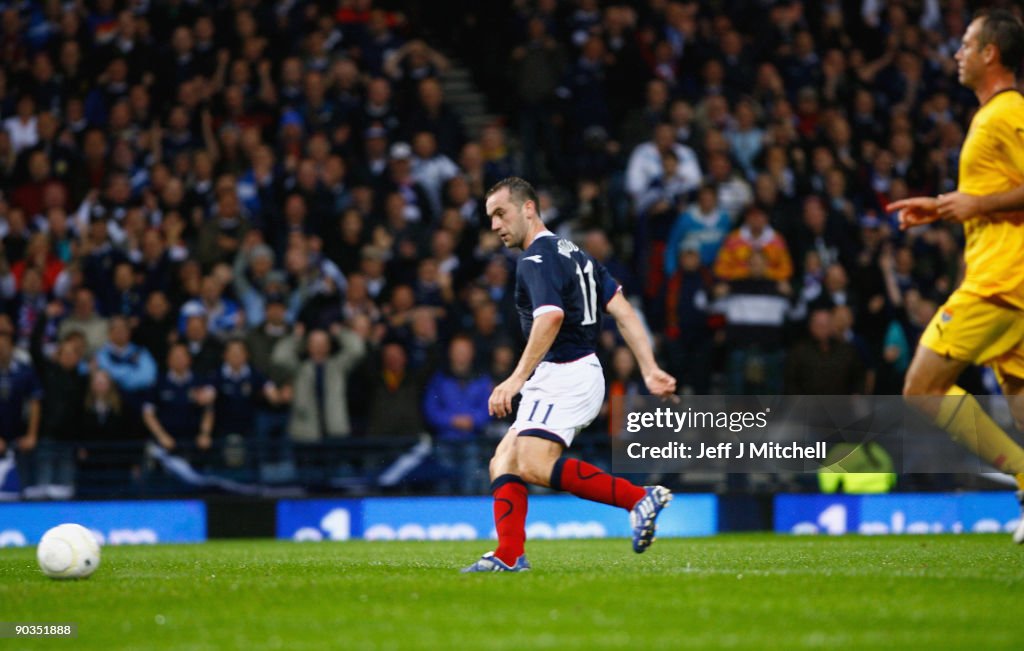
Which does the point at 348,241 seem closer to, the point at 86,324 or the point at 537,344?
the point at 86,324

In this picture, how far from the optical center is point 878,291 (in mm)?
17031

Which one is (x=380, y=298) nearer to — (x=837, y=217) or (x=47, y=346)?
(x=47, y=346)

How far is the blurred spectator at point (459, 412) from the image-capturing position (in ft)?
50.8

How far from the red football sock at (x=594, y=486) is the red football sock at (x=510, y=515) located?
0.20 meters

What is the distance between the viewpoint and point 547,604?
21.0ft

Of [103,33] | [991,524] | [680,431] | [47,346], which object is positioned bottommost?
[991,524]

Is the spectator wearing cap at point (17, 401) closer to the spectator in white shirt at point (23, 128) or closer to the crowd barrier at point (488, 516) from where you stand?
the crowd barrier at point (488, 516)

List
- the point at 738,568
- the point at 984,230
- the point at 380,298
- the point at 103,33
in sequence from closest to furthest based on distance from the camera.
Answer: the point at 984,230
the point at 738,568
the point at 380,298
the point at 103,33

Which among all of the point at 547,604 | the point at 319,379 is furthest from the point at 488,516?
the point at 547,604

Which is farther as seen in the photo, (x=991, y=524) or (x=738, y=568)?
(x=991, y=524)

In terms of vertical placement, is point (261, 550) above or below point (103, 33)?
below

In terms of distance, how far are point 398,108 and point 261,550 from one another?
24.6 ft

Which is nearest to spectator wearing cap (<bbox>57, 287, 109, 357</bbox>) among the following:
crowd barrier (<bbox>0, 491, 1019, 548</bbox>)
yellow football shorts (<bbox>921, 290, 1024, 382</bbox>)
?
crowd barrier (<bbox>0, 491, 1019, 548</bbox>)

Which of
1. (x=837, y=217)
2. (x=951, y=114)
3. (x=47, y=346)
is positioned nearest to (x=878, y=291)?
(x=837, y=217)
